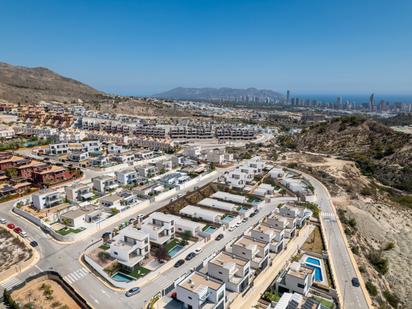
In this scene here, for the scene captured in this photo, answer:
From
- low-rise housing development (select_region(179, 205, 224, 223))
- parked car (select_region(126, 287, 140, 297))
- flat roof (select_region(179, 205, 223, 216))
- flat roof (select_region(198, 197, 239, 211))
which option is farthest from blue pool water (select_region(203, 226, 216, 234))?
parked car (select_region(126, 287, 140, 297))

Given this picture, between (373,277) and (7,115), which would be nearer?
(373,277)

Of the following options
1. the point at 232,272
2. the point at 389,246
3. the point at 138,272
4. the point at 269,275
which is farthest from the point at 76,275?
the point at 389,246

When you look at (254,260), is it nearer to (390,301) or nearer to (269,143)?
(390,301)

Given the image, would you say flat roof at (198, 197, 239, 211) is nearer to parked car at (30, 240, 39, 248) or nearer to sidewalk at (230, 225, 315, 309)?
sidewalk at (230, 225, 315, 309)

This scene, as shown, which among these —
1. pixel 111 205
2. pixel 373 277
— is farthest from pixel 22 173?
pixel 373 277

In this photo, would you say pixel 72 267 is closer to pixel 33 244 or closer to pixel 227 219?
pixel 33 244

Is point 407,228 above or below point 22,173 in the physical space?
below
